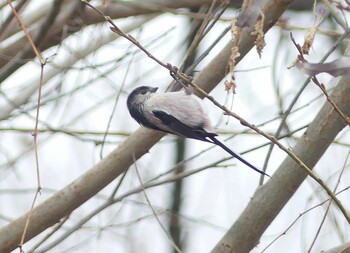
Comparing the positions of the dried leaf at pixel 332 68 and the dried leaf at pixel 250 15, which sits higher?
the dried leaf at pixel 250 15

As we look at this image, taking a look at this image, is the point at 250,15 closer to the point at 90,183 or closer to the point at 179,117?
the point at 179,117

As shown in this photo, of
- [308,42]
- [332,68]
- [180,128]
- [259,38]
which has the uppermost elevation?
[180,128]

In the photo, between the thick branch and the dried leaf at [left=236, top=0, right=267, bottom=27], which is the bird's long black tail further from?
the dried leaf at [left=236, top=0, right=267, bottom=27]

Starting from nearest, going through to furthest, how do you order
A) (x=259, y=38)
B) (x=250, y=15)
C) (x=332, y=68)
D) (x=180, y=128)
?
1. (x=332, y=68)
2. (x=250, y=15)
3. (x=259, y=38)
4. (x=180, y=128)

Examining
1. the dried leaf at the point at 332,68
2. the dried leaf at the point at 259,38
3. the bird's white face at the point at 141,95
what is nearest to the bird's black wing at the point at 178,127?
the bird's white face at the point at 141,95

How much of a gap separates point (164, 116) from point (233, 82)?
609 mm

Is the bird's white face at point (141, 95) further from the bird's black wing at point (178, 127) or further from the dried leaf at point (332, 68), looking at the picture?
the dried leaf at point (332, 68)

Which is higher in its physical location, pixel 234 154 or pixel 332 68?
pixel 234 154

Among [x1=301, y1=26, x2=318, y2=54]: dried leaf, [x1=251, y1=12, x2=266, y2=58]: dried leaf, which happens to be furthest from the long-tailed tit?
[x1=301, y1=26, x2=318, y2=54]: dried leaf

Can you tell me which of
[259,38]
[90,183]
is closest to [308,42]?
[259,38]

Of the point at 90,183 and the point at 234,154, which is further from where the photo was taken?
the point at 90,183

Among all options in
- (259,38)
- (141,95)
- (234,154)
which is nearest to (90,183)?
(141,95)

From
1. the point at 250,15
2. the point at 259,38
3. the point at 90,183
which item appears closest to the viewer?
the point at 250,15

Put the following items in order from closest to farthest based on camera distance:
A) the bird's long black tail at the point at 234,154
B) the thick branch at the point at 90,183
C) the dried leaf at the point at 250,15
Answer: the dried leaf at the point at 250,15 → the bird's long black tail at the point at 234,154 → the thick branch at the point at 90,183
